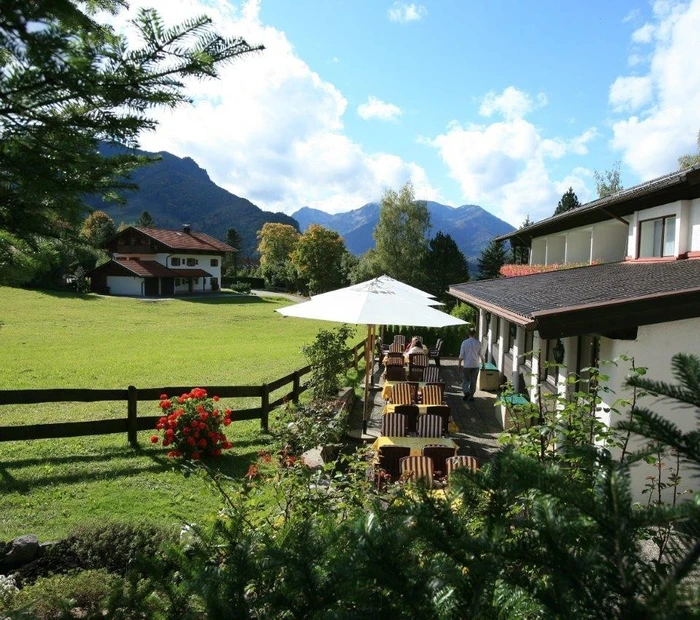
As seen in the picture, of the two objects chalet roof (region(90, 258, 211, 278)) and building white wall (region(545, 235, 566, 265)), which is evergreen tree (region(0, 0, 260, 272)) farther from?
chalet roof (region(90, 258, 211, 278))

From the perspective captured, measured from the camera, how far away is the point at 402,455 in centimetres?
791

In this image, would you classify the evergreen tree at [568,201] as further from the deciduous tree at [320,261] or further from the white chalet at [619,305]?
the white chalet at [619,305]

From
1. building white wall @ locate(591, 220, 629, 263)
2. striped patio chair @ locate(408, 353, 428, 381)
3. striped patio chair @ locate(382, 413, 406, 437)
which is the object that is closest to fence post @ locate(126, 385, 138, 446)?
striped patio chair @ locate(382, 413, 406, 437)

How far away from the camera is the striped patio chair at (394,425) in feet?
30.7

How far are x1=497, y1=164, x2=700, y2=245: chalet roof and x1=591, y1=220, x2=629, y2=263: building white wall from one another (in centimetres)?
48

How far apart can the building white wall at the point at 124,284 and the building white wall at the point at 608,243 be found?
155 feet

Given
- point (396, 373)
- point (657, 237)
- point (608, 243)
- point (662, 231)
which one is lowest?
point (396, 373)

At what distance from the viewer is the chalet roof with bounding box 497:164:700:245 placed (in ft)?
37.7

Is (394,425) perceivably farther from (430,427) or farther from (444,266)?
(444,266)

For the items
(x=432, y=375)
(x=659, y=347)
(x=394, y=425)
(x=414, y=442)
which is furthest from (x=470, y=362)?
(x=659, y=347)

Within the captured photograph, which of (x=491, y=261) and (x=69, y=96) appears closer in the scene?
(x=69, y=96)

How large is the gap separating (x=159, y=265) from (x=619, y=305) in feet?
189

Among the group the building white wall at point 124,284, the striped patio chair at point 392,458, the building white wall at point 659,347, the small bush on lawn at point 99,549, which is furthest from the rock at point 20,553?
the building white wall at point 124,284

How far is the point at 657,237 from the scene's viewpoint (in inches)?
558
